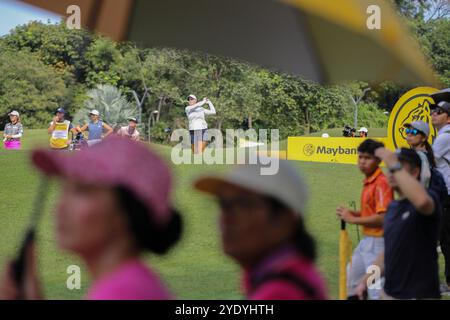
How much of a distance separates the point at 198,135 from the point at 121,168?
7.10ft

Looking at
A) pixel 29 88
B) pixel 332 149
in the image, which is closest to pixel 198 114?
pixel 29 88

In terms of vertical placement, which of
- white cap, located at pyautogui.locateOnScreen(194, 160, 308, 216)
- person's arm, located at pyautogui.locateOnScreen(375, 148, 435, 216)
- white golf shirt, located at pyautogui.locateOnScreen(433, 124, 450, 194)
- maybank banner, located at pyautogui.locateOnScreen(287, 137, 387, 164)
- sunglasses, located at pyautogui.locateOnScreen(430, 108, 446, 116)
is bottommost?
white cap, located at pyautogui.locateOnScreen(194, 160, 308, 216)

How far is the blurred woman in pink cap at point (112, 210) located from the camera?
117 centimetres

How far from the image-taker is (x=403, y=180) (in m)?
2.62

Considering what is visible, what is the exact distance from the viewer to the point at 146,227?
1.21 meters

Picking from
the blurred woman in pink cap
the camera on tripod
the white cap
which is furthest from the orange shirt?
the camera on tripod

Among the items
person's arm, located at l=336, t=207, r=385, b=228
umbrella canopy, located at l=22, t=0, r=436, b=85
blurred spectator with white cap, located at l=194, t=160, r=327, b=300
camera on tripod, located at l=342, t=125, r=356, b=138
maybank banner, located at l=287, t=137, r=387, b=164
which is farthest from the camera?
maybank banner, located at l=287, t=137, r=387, b=164

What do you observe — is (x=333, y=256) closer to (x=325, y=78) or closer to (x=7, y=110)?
(x=325, y=78)

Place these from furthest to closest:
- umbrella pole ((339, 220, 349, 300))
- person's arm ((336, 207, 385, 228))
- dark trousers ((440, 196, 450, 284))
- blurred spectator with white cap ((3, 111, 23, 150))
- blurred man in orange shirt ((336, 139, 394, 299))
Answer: blurred spectator with white cap ((3, 111, 23, 150)) < dark trousers ((440, 196, 450, 284)) < blurred man in orange shirt ((336, 139, 394, 299)) < person's arm ((336, 207, 385, 228)) < umbrella pole ((339, 220, 349, 300))

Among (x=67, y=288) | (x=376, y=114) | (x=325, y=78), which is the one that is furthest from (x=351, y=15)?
(x=376, y=114)

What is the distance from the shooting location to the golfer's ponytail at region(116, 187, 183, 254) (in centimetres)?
118

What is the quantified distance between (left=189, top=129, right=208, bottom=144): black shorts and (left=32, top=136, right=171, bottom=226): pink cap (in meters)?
1.95

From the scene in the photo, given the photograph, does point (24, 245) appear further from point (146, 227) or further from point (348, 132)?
point (348, 132)

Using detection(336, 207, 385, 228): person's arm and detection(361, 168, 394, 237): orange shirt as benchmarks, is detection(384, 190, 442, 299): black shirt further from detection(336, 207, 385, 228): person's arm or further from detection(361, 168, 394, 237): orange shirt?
detection(361, 168, 394, 237): orange shirt
